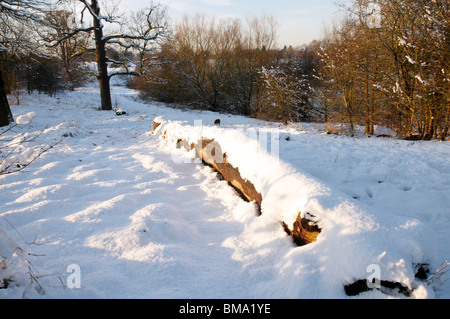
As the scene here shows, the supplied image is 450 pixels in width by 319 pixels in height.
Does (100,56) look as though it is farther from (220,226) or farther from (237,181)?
(220,226)

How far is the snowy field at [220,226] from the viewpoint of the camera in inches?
59.6

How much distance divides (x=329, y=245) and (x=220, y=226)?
1.19m

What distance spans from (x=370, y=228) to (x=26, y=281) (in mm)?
2256

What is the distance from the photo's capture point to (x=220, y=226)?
2512 mm

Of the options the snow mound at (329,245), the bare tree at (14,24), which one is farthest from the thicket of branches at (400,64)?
the bare tree at (14,24)

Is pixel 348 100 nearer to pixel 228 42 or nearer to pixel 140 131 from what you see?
pixel 140 131

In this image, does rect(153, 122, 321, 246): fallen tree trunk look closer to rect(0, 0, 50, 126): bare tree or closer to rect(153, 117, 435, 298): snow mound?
rect(153, 117, 435, 298): snow mound

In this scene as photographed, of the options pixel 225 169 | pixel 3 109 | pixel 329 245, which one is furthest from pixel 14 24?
pixel 329 245

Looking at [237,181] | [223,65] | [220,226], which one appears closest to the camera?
[220,226]

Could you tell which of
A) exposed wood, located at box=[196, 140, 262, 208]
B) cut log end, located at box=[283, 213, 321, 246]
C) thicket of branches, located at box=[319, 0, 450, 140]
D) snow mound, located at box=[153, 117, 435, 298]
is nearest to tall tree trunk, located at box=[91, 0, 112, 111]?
exposed wood, located at box=[196, 140, 262, 208]
